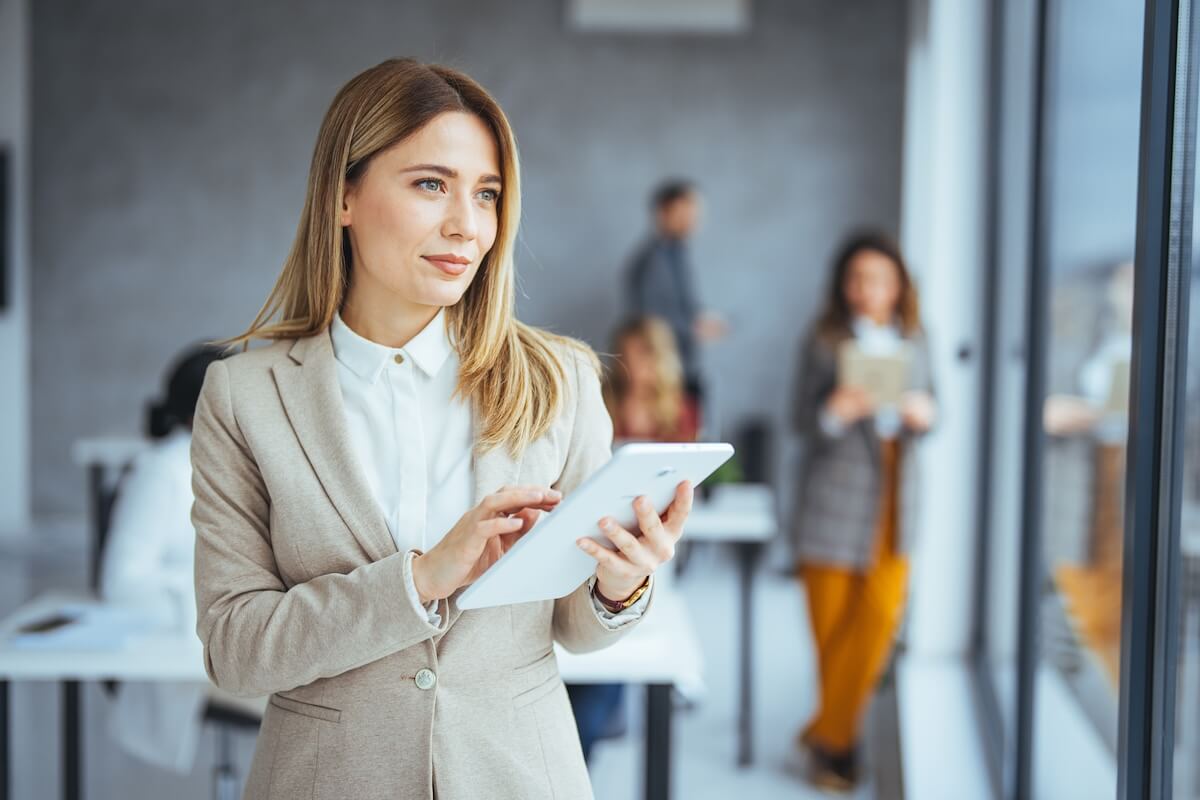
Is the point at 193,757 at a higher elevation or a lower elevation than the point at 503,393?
lower

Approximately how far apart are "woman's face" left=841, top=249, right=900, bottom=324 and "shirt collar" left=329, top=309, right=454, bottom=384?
2.60 m

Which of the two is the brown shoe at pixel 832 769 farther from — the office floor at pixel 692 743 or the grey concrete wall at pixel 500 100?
the grey concrete wall at pixel 500 100

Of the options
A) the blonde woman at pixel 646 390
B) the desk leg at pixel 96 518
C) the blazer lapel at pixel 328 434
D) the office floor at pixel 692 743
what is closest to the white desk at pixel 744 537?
the office floor at pixel 692 743

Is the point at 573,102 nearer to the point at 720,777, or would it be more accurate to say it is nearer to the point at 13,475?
the point at 13,475

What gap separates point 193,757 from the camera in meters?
3.55

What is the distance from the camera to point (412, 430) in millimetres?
1316

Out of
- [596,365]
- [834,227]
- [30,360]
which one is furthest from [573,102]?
[596,365]

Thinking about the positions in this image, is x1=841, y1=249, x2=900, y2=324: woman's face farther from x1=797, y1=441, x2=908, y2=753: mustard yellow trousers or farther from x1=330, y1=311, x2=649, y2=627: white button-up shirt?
x1=330, y1=311, x2=649, y2=627: white button-up shirt

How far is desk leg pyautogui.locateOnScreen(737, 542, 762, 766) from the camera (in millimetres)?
3576

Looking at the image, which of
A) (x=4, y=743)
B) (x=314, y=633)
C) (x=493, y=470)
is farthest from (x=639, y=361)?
(x=314, y=633)

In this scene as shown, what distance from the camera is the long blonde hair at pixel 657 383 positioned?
425 centimetres

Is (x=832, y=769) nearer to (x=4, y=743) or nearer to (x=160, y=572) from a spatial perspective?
(x=160, y=572)

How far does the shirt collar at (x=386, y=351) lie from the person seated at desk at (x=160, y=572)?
1.15m

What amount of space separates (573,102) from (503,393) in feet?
19.8
